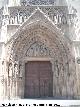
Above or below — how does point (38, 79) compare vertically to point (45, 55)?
below

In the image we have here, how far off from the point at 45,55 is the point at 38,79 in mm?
1395

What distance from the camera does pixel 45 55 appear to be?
41.1 ft

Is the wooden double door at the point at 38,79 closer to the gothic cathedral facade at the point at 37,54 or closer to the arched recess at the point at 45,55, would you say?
the gothic cathedral facade at the point at 37,54

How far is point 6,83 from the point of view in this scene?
38.1 feet

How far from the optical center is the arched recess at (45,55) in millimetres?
11781

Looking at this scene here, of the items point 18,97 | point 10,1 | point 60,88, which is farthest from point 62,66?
point 10,1

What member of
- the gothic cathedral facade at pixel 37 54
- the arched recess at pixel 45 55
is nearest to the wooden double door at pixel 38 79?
the gothic cathedral facade at pixel 37 54

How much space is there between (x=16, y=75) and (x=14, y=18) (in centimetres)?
319

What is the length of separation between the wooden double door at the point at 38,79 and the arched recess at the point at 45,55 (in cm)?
36

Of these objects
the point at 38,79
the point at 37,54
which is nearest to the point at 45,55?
the point at 37,54

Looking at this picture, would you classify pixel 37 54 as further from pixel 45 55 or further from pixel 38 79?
pixel 38 79

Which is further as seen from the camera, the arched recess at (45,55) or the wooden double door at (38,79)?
the wooden double door at (38,79)

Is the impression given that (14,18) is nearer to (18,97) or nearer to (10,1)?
(10,1)

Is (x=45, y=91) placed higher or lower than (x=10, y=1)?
lower
